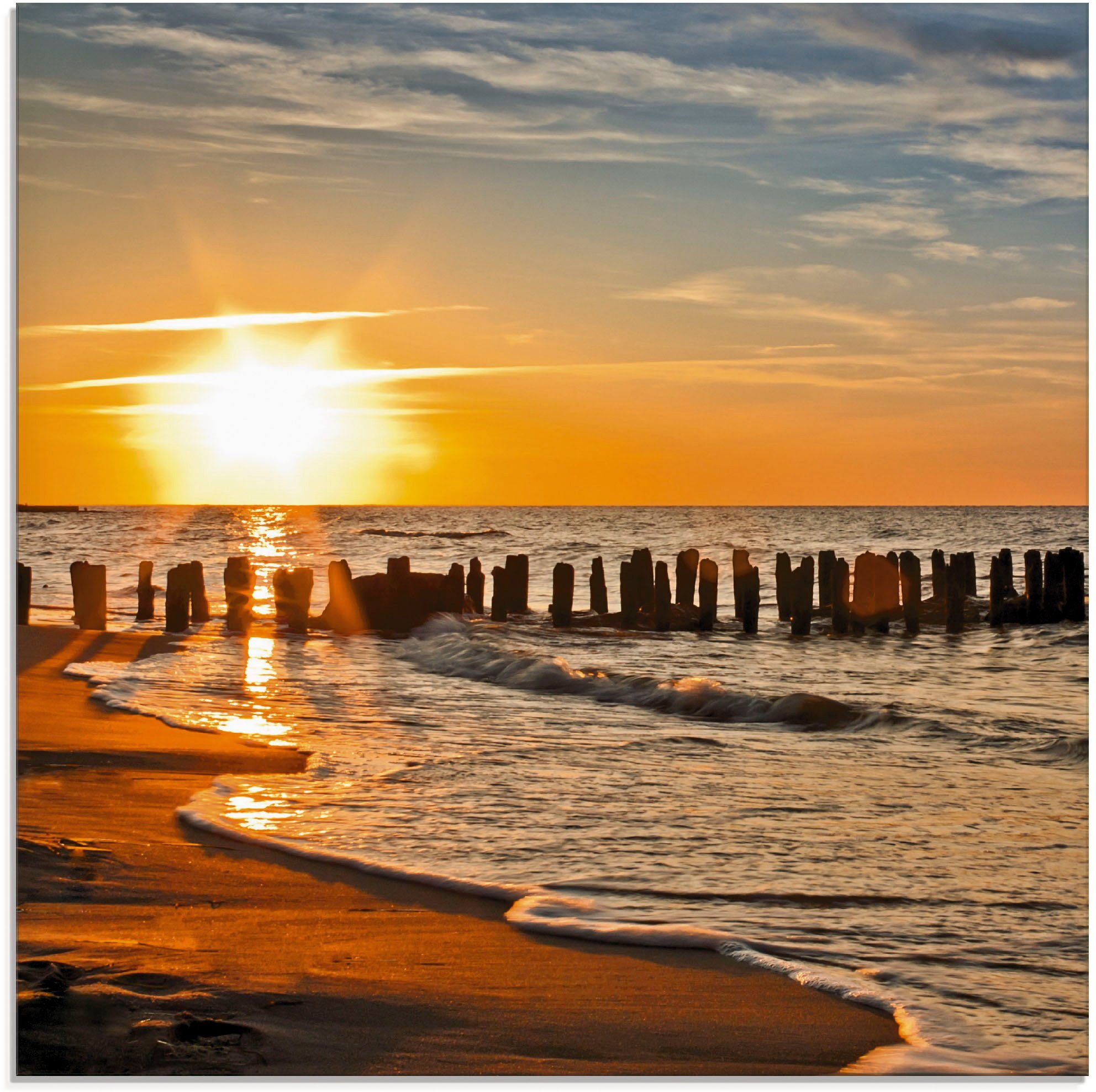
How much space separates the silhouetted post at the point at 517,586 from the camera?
1945 cm

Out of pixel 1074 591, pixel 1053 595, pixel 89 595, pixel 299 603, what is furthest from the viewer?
pixel 1074 591

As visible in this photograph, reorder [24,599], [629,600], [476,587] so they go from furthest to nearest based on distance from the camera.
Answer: [476,587] < [629,600] < [24,599]

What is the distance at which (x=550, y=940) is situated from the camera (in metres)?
4.16

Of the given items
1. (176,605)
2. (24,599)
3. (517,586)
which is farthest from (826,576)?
(24,599)

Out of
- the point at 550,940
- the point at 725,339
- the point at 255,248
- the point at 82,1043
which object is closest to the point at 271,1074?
the point at 82,1043

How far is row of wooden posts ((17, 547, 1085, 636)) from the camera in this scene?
16984 mm

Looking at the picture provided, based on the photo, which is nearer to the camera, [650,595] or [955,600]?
[955,600]

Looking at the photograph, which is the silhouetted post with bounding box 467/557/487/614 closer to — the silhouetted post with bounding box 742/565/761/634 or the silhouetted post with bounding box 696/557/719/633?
the silhouetted post with bounding box 696/557/719/633

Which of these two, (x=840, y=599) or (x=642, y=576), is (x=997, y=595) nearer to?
(x=840, y=599)

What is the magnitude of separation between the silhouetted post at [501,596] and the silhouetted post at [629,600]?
193 centimetres

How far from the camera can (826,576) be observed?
67.3 ft

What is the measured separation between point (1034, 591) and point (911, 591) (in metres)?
2.42

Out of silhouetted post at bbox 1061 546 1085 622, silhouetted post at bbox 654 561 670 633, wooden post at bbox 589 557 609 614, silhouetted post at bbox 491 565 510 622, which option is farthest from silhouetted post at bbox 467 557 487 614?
silhouetted post at bbox 1061 546 1085 622

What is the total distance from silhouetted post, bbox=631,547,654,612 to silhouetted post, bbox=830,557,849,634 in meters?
3.02
